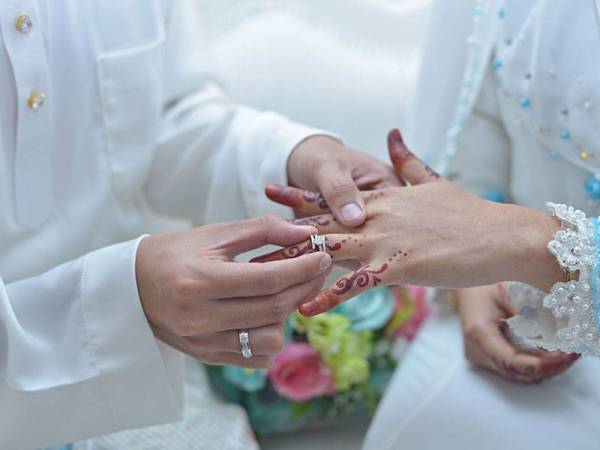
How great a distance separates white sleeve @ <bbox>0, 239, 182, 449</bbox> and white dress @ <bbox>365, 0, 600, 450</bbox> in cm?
34

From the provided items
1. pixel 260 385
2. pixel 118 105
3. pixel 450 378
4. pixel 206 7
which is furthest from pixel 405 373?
pixel 206 7

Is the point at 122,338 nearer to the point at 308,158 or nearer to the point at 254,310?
the point at 254,310

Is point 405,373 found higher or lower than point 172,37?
lower

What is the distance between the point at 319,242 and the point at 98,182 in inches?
12.6

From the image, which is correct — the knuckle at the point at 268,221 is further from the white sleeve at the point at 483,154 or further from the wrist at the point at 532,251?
the white sleeve at the point at 483,154

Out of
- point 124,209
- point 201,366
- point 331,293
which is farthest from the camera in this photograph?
point 201,366

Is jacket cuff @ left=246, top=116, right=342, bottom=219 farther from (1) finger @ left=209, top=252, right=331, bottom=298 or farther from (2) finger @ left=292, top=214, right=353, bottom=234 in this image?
(1) finger @ left=209, top=252, right=331, bottom=298

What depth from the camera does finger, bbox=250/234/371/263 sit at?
0.85 metres

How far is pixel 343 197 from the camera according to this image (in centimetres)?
91

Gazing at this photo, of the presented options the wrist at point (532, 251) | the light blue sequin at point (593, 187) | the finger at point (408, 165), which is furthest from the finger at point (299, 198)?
the light blue sequin at point (593, 187)

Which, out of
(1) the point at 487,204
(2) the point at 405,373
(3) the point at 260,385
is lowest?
(3) the point at 260,385

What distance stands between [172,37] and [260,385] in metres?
0.52

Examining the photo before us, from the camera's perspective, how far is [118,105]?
100 cm

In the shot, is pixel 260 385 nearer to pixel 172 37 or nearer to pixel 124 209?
pixel 124 209
